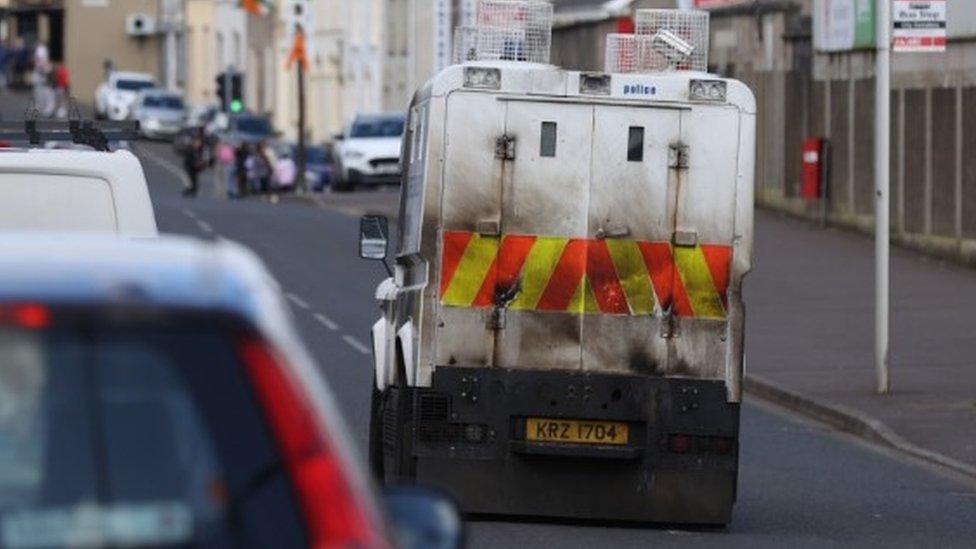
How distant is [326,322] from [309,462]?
24.4 metres

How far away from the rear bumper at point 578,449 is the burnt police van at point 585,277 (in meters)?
0.01

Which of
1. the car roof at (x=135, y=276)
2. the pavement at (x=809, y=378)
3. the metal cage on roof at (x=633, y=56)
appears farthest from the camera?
the metal cage on roof at (x=633, y=56)

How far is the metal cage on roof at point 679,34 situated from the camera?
15.4 meters

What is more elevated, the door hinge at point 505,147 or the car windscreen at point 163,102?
the door hinge at point 505,147

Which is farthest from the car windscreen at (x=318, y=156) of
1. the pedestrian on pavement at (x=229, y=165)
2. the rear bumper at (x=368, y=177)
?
the rear bumper at (x=368, y=177)

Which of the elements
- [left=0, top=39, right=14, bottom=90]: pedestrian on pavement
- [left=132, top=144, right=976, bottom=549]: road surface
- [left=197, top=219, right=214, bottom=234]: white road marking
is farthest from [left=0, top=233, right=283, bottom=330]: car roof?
[left=0, top=39, right=14, bottom=90]: pedestrian on pavement

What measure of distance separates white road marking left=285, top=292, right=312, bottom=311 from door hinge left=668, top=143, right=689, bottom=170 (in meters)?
16.8

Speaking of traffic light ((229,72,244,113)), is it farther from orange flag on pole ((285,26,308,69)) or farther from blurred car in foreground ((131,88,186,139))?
blurred car in foreground ((131,88,186,139))

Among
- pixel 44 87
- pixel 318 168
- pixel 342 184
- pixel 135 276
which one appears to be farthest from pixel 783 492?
pixel 44 87

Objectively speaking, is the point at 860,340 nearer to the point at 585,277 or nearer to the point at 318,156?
the point at 585,277

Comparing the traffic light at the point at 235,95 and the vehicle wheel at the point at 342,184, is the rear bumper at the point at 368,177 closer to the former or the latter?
the vehicle wheel at the point at 342,184

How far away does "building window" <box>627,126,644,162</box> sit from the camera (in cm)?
1441

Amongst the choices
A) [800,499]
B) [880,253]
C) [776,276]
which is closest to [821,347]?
[880,253]

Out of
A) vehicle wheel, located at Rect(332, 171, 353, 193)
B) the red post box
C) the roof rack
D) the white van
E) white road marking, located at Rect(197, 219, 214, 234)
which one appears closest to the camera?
the white van
